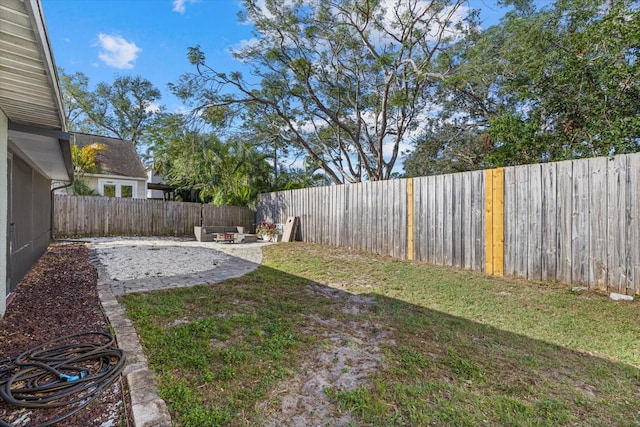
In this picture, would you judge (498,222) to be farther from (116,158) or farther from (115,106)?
(115,106)

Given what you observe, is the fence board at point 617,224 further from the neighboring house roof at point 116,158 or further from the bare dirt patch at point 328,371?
the neighboring house roof at point 116,158

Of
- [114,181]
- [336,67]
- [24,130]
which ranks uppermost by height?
[336,67]

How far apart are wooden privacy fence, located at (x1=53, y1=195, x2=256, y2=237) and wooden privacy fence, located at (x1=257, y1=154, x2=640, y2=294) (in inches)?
264

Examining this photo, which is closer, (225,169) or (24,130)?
(24,130)


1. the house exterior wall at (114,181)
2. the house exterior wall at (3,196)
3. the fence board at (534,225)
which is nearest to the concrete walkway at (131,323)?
the house exterior wall at (3,196)

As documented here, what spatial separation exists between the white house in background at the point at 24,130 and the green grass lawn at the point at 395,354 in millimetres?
1747

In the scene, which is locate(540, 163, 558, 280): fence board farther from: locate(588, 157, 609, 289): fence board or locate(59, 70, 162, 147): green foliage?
locate(59, 70, 162, 147): green foliage

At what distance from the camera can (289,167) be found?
1688 centimetres

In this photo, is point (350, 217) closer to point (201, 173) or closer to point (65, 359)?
point (65, 359)

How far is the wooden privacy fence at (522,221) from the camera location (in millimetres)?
4051

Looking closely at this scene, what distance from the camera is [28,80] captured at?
7.32ft

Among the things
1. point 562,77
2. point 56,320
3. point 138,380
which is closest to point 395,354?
point 138,380

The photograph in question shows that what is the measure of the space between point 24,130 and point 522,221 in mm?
6611

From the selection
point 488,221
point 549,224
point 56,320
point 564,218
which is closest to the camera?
point 56,320
